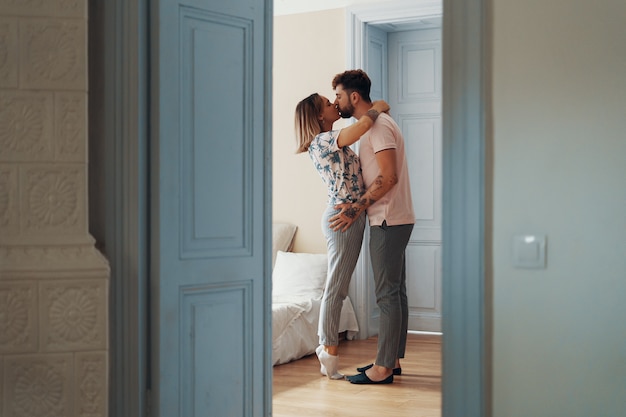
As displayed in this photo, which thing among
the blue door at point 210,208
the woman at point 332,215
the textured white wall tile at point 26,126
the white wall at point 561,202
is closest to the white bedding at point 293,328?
the woman at point 332,215

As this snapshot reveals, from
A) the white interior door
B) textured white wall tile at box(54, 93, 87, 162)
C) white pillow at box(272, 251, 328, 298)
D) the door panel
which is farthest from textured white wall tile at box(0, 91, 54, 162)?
the door panel

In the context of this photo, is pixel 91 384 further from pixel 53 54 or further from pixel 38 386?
pixel 53 54

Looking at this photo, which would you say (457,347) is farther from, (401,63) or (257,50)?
(401,63)

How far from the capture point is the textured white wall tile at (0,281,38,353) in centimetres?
285

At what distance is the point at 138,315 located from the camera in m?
3.10

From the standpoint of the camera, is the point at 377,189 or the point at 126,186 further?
the point at 377,189

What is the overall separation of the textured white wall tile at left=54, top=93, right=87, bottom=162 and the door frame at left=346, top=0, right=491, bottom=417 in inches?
50.7

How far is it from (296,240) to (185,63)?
3.82 meters

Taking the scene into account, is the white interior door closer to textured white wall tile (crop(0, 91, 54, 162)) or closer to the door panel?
the door panel

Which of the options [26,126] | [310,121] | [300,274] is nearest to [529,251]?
[26,126]

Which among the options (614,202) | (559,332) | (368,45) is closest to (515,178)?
(614,202)

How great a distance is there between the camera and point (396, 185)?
480 centimetres

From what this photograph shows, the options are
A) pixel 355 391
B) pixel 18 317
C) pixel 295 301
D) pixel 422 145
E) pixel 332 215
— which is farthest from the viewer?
pixel 422 145

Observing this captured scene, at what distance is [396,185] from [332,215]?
Result: 1.36 feet
